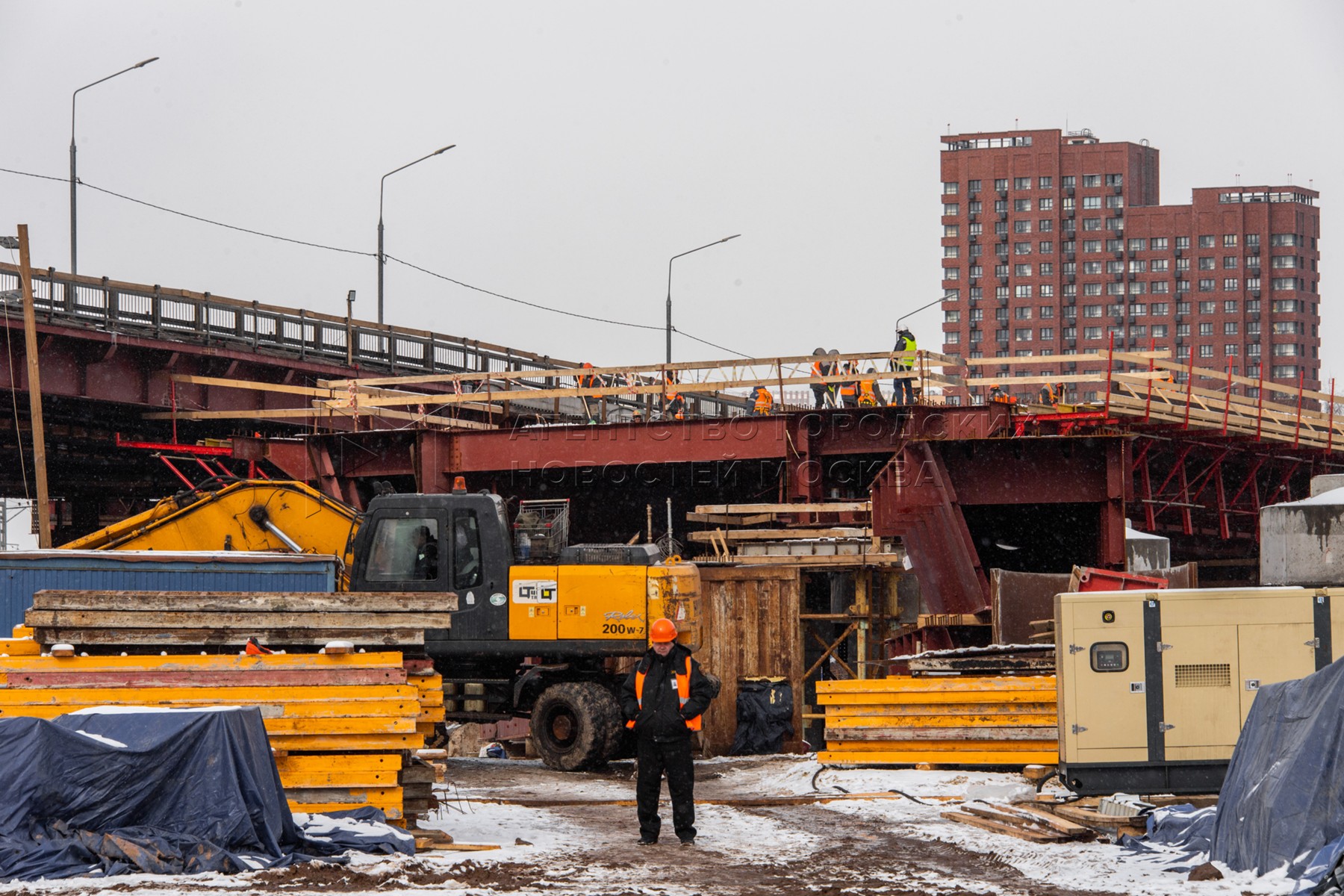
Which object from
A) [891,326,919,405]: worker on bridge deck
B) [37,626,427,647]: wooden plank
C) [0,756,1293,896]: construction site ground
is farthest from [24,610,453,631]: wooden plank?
[891,326,919,405]: worker on bridge deck

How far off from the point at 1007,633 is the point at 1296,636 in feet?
28.5

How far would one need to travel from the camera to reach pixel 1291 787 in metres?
10.1

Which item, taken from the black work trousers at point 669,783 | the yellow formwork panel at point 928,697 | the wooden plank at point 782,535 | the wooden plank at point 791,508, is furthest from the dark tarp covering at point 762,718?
the black work trousers at point 669,783

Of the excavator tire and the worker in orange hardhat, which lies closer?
the worker in orange hardhat

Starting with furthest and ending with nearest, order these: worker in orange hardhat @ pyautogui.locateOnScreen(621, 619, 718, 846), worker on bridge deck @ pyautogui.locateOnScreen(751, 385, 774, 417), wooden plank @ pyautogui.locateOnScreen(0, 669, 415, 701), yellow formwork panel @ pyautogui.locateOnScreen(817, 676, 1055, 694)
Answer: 1. worker on bridge deck @ pyautogui.locateOnScreen(751, 385, 774, 417)
2. yellow formwork panel @ pyautogui.locateOnScreen(817, 676, 1055, 694)
3. worker in orange hardhat @ pyautogui.locateOnScreen(621, 619, 718, 846)
4. wooden plank @ pyautogui.locateOnScreen(0, 669, 415, 701)

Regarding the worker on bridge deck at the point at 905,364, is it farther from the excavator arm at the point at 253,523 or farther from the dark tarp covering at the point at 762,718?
the excavator arm at the point at 253,523

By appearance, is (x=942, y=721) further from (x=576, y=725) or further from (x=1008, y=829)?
(x=576, y=725)

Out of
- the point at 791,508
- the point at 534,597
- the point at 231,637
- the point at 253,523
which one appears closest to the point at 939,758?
the point at 534,597

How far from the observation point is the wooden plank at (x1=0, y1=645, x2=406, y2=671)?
40.4ft

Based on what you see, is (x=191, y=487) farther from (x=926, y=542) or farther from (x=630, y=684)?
(x=926, y=542)

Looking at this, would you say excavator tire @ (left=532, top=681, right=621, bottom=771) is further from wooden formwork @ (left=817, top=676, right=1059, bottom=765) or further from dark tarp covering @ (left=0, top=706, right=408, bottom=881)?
dark tarp covering @ (left=0, top=706, right=408, bottom=881)

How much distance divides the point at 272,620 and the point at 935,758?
718 cm

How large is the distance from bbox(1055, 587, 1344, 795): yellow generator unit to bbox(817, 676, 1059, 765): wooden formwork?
2968 mm

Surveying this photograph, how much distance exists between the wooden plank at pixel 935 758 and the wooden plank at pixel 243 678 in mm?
6301
